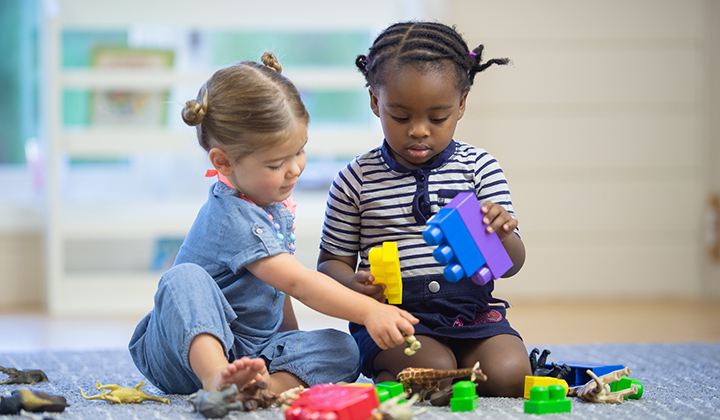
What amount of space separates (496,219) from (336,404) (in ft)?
1.10

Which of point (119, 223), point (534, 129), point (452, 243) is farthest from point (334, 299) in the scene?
point (534, 129)

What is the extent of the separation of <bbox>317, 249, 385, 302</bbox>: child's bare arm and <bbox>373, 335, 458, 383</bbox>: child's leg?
0.10 m

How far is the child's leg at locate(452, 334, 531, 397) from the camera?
1.01m

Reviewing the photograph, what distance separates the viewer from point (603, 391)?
965 millimetres

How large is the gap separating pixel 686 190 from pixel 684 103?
294 mm

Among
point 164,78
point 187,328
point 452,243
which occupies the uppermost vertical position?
point 164,78

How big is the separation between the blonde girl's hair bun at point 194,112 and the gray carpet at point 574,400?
0.37m

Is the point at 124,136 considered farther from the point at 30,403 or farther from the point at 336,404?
the point at 336,404

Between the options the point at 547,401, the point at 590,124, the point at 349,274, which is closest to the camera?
the point at 547,401

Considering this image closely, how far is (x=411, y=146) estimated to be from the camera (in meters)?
1.08

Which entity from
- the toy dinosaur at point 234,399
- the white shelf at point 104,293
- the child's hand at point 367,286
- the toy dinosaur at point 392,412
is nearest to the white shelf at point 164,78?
the white shelf at point 104,293

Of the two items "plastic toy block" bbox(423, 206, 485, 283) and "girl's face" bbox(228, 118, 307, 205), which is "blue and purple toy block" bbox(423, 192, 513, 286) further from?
"girl's face" bbox(228, 118, 307, 205)

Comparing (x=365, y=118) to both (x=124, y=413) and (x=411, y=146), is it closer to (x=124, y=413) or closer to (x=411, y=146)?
(x=411, y=146)

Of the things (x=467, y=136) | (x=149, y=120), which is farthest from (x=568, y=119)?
(x=149, y=120)
